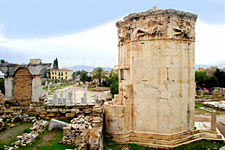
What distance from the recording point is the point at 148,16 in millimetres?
10102

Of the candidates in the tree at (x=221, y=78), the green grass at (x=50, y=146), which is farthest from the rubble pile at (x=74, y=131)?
the tree at (x=221, y=78)

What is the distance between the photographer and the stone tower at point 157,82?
9.93 m

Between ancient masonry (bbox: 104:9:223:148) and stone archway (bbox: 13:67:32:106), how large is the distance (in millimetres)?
6354

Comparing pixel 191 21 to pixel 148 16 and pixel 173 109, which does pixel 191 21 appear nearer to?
pixel 148 16

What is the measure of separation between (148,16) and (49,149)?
822 cm

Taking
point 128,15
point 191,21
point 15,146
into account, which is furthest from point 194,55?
point 15,146

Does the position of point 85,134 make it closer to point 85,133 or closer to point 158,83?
point 85,133

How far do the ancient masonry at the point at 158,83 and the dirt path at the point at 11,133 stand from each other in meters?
4.90

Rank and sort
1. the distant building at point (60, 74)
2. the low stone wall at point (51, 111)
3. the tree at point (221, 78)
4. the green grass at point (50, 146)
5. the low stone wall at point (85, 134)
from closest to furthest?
the low stone wall at point (85, 134)
the green grass at point (50, 146)
the low stone wall at point (51, 111)
the tree at point (221, 78)
the distant building at point (60, 74)

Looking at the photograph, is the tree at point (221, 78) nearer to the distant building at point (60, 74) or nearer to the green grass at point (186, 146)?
the green grass at point (186, 146)

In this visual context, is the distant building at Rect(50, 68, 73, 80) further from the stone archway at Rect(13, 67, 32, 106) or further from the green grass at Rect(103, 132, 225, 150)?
the green grass at Rect(103, 132, 225, 150)

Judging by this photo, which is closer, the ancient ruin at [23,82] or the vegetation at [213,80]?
the ancient ruin at [23,82]

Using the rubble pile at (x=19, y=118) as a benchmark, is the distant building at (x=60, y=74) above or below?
above

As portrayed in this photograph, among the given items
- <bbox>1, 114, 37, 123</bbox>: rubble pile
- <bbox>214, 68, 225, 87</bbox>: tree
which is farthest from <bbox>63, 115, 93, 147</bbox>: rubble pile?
<bbox>214, 68, 225, 87</bbox>: tree
